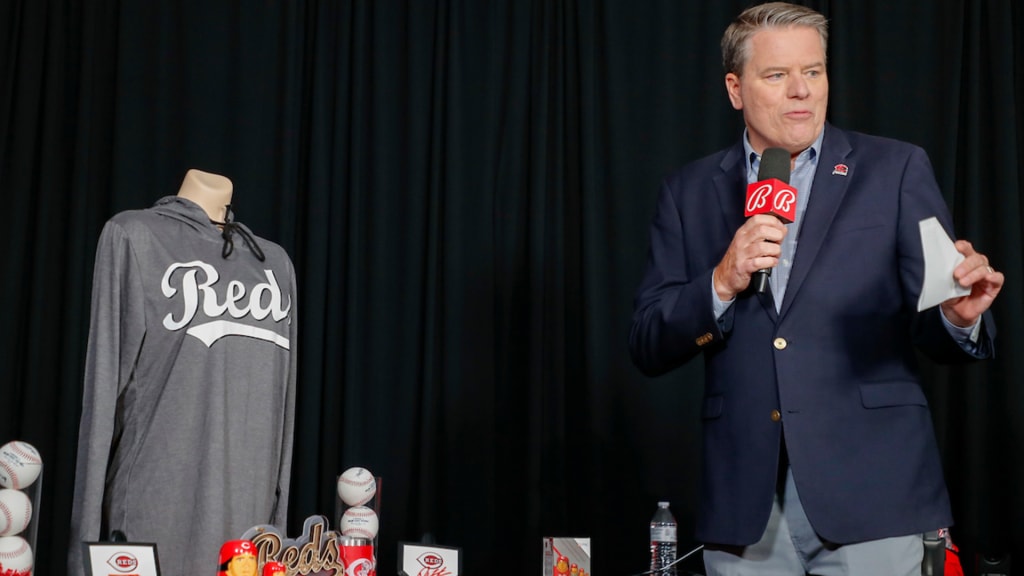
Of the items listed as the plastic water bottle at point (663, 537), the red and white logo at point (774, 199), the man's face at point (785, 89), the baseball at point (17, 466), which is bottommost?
the plastic water bottle at point (663, 537)

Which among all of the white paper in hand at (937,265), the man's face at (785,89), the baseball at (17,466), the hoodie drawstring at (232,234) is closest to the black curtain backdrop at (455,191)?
the hoodie drawstring at (232,234)

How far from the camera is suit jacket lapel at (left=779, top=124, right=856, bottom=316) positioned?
1975mm

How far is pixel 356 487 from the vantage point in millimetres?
2479

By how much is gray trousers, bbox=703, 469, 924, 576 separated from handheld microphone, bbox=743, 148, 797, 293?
0.37 metres

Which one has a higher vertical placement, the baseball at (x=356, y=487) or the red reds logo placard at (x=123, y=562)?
the baseball at (x=356, y=487)

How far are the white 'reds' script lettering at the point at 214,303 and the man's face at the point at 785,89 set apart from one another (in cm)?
130

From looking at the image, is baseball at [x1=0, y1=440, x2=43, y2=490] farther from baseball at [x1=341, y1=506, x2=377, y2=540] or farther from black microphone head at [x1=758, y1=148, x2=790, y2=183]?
black microphone head at [x1=758, y1=148, x2=790, y2=183]

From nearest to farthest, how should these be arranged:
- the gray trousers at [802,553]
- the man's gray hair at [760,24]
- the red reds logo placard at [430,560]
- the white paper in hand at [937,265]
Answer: the white paper in hand at [937,265], the gray trousers at [802,553], the man's gray hair at [760,24], the red reds logo placard at [430,560]

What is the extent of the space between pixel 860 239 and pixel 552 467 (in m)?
2.06

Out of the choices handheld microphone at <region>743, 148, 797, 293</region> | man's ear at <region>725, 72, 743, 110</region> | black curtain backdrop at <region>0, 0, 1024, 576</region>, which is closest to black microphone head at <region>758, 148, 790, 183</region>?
handheld microphone at <region>743, 148, 797, 293</region>

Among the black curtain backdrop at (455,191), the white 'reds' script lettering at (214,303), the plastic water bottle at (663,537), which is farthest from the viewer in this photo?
the black curtain backdrop at (455,191)

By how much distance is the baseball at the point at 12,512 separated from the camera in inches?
85.0

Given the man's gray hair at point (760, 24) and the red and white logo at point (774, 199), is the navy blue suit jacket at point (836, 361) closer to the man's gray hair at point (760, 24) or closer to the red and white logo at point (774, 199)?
the red and white logo at point (774, 199)

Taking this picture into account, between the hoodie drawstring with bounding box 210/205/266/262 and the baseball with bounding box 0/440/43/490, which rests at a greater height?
the hoodie drawstring with bounding box 210/205/266/262
